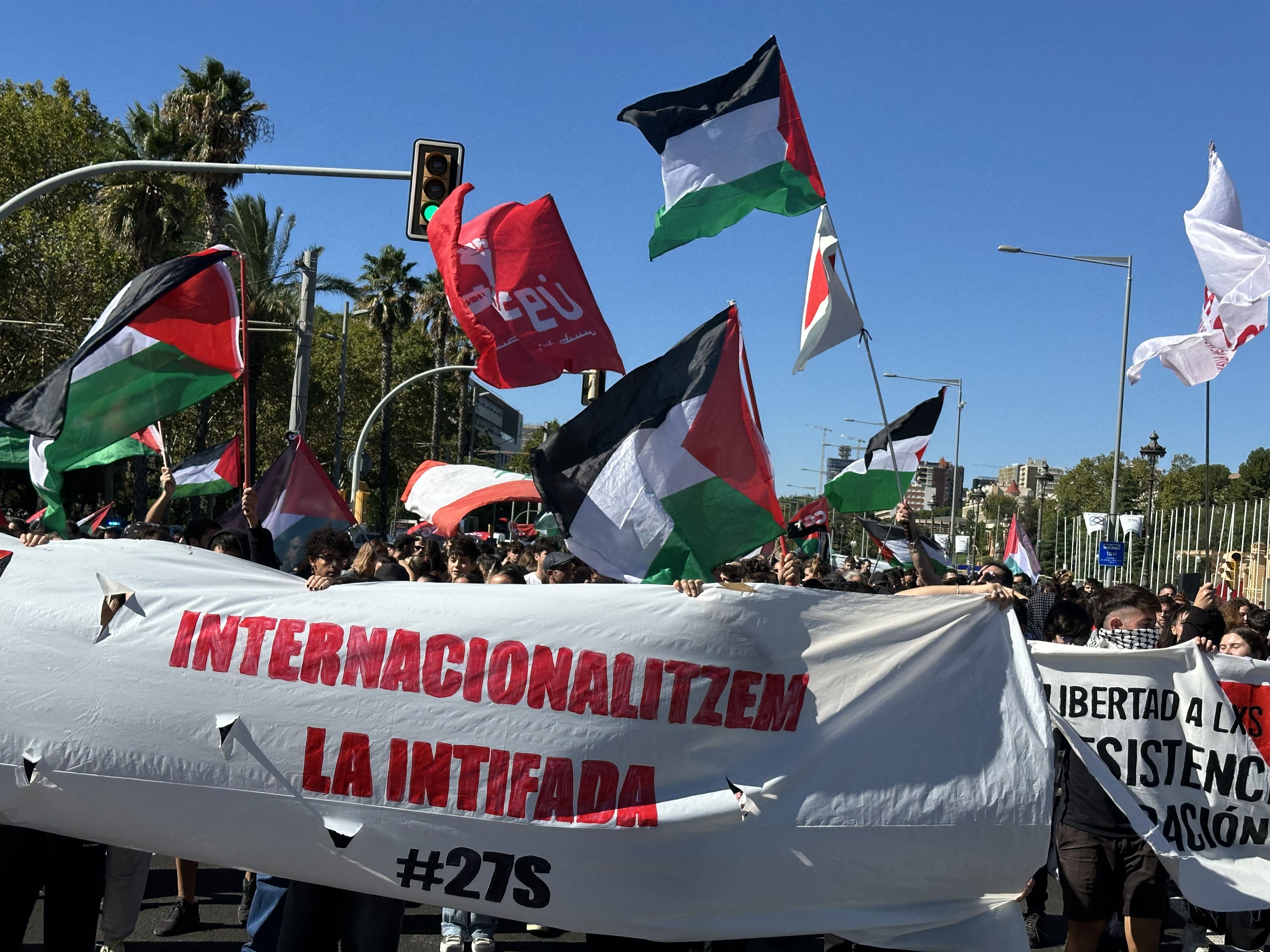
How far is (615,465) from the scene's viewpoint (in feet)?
16.6

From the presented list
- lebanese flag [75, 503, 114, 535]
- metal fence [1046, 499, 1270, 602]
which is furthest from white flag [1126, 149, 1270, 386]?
metal fence [1046, 499, 1270, 602]

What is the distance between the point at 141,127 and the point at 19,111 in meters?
7.24

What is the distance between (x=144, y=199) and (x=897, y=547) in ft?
72.6

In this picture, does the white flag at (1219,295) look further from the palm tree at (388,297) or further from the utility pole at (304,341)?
the palm tree at (388,297)

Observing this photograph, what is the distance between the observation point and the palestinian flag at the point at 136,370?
5.88m

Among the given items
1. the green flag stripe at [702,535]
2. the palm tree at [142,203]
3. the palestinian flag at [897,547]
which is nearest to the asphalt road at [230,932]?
the green flag stripe at [702,535]

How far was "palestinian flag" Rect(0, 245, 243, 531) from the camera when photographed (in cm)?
588

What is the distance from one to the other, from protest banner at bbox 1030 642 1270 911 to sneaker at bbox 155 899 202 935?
4069mm

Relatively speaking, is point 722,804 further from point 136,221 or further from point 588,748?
point 136,221

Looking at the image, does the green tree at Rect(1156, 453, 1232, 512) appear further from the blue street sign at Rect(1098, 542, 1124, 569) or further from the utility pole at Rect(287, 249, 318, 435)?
the utility pole at Rect(287, 249, 318, 435)

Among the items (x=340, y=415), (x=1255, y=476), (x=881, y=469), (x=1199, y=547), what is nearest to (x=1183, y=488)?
(x=1255, y=476)

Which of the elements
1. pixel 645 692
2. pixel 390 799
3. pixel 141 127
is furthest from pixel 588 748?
pixel 141 127

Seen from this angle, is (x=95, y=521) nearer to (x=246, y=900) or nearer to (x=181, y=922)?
(x=246, y=900)

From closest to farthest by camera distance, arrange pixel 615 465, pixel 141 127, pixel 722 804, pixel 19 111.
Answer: pixel 722 804, pixel 615 465, pixel 141 127, pixel 19 111
